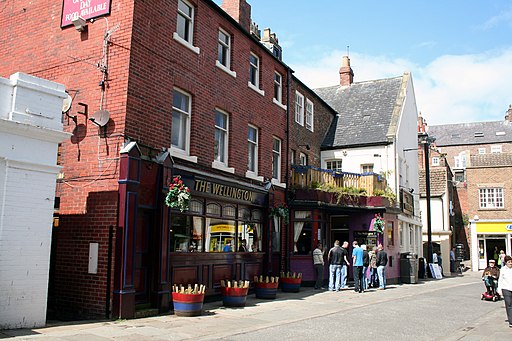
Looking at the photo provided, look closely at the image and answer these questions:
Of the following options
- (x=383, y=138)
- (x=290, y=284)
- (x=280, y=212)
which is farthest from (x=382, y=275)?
(x=383, y=138)

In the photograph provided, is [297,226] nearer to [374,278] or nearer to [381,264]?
[381,264]

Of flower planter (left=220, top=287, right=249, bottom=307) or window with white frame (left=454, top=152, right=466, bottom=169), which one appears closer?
flower planter (left=220, top=287, right=249, bottom=307)

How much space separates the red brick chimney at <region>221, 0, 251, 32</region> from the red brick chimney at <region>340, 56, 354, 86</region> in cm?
1219

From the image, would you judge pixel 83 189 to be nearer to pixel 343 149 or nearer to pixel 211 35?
pixel 211 35

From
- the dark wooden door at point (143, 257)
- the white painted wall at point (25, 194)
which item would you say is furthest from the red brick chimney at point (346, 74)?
the white painted wall at point (25, 194)

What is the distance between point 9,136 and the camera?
8898 millimetres

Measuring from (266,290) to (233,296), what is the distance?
215cm

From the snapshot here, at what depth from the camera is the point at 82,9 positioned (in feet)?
40.6

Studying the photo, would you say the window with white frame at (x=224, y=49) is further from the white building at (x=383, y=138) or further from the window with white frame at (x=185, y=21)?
the white building at (x=383, y=138)

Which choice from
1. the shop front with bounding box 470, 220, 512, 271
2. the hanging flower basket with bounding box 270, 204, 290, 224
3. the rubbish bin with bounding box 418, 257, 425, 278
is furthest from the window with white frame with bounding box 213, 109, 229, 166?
the shop front with bounding box 470, 220, 512, 271

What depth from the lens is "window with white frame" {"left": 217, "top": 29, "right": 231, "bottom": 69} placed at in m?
15.4

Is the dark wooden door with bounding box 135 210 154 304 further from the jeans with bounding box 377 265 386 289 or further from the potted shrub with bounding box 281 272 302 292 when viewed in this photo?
the jeans with bounding box 377 265 386 289

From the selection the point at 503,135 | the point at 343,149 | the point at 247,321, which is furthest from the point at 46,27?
the point at 503,135

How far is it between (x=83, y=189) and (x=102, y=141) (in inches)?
49.7
